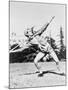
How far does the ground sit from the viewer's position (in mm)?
2367

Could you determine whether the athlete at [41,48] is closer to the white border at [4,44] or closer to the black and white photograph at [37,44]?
the black and white photograph at [37,44]

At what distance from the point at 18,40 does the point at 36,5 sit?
0.45 metres

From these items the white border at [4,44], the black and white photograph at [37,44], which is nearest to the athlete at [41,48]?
the black and white photograph at [37,44]

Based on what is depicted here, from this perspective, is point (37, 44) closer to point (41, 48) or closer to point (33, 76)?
point (41, 48)

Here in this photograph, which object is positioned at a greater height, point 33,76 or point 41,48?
point 41,48

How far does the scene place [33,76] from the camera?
241cm

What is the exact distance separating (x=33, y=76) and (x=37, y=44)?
362 mm

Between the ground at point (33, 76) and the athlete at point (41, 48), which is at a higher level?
the athlete at point (41, 48)

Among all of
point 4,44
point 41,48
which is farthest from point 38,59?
point 4,44

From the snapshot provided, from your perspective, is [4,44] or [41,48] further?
[41,48]

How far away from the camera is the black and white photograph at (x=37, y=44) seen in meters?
2.37

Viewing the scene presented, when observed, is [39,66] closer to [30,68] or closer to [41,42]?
[30,68]

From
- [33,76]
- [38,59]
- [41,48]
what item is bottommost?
[33,76]

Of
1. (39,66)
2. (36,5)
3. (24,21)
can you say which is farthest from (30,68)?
(36,5)
